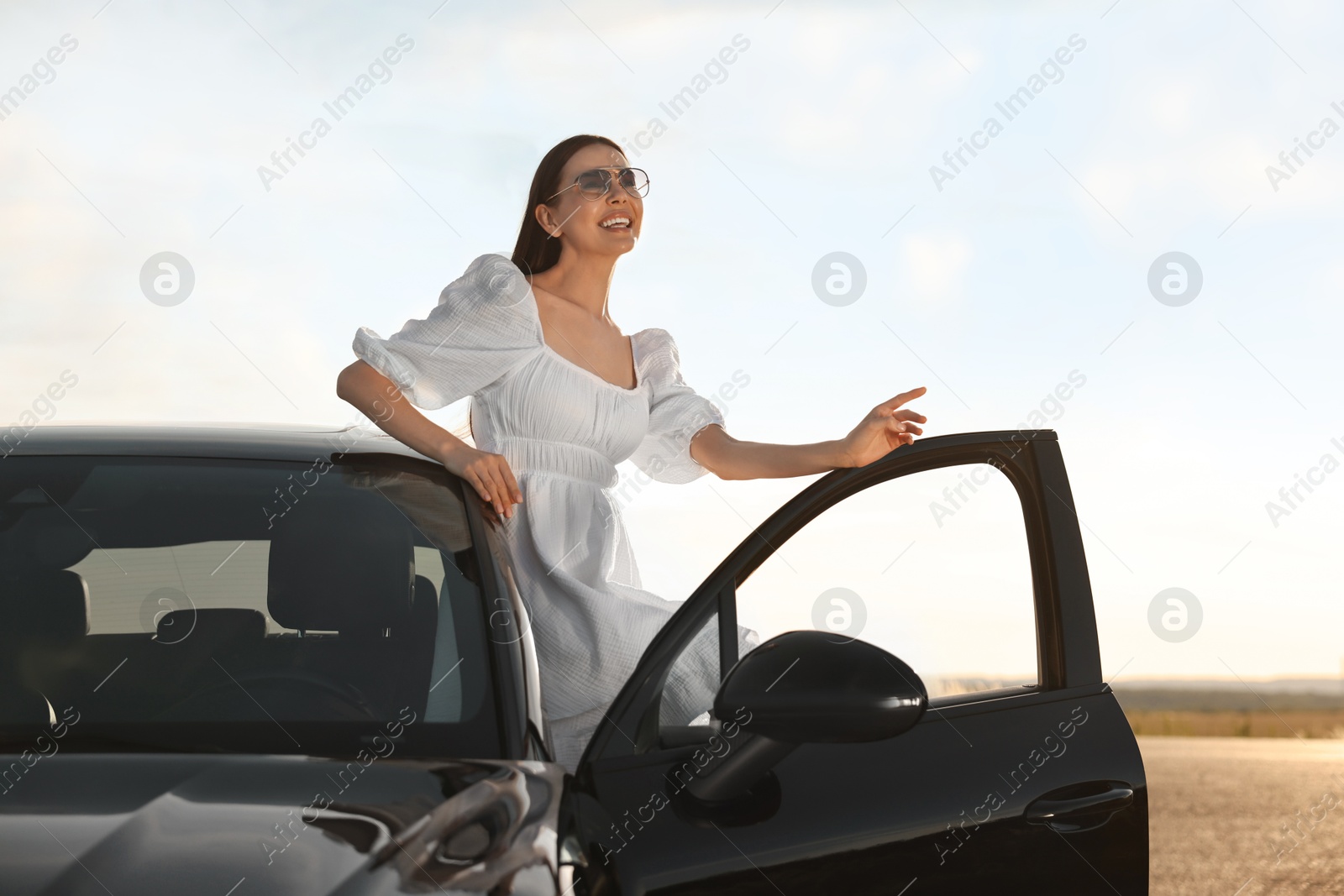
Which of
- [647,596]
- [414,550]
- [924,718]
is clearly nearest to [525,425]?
[647,596]

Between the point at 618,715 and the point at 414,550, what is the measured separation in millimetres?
508

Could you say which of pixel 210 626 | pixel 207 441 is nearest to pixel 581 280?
pixel 207 441

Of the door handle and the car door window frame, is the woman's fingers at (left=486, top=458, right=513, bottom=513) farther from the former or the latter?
the door handle

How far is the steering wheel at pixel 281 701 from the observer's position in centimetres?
174

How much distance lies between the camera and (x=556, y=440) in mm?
2771

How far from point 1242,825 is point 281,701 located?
42.3ft

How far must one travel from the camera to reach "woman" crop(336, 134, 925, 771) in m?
2.29

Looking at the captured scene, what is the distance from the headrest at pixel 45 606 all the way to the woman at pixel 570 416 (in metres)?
0.66

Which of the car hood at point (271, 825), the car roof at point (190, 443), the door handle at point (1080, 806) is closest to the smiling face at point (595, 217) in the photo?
the car roof at point (190, 443)

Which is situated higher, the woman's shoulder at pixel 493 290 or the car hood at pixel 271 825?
the woman's shoulder at pixel 493 290

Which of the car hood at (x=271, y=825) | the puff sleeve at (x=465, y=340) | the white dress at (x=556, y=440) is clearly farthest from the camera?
the puff sleeve at (x=465, y=340)

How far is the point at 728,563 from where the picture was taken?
177 cm

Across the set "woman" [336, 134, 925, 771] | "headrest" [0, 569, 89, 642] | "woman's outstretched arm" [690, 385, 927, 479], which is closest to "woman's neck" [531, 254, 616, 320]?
"woman" [336, 134, 925, 771]

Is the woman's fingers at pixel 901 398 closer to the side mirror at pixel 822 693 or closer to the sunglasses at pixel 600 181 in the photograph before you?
the side mirror at pixel 822 693
